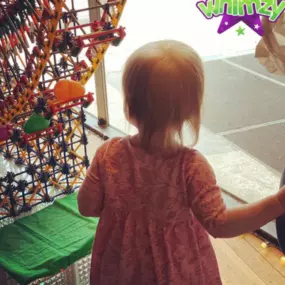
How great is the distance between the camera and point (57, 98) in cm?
161

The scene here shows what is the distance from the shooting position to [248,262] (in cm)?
179

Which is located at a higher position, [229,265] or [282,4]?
[282,4]

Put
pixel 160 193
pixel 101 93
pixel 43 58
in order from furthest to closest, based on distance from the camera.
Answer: pixel 101 93 < pixel 43 58 < pixel 160 193

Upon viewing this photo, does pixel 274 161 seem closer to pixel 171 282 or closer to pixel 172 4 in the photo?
pixel 172 4

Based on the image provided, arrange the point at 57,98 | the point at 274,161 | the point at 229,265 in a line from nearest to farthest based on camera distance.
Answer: the point at 57,98 → the point at 229,265 → the point at 274,161

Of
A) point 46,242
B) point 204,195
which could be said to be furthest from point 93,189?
point 46,242

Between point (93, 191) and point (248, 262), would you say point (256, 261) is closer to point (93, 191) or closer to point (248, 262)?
point (248, 262)

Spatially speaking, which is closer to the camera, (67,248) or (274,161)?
(67,248)

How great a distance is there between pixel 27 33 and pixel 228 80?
5.21 feet

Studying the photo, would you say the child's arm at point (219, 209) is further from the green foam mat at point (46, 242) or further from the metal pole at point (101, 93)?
the metal pole at point (101, 93)

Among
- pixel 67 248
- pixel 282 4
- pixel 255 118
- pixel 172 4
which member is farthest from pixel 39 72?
pixel 172 4

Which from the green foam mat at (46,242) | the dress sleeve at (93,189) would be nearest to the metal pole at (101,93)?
the green foam mat at (46,242)

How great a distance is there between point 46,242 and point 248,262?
0.70 metres

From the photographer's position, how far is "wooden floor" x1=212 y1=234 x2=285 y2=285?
1.71 m
